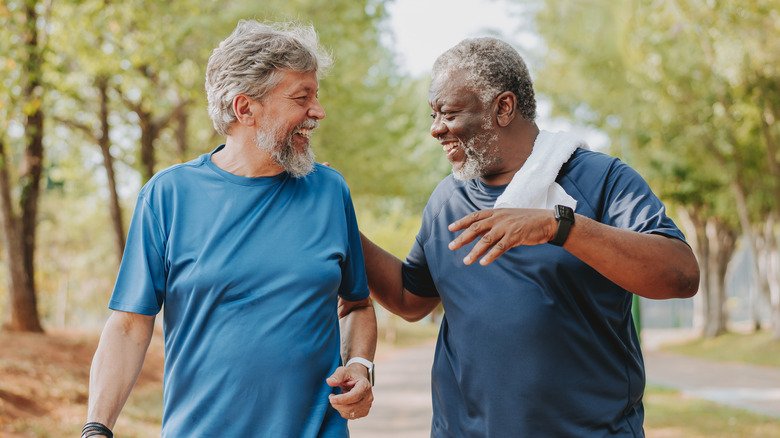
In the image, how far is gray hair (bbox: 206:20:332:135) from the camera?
3047 mm

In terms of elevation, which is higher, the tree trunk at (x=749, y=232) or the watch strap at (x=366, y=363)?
the tree trunk at (x=749, y=232)

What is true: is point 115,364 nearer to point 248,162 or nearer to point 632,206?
point 248,162

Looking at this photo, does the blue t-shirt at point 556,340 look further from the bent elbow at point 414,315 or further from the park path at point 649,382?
the park path at point 649,382

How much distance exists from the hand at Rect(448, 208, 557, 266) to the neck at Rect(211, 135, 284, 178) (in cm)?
82

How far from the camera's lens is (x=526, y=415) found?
304 cm

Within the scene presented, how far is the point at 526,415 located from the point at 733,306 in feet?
175

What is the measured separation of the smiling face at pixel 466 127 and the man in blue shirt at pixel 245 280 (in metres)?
0.48

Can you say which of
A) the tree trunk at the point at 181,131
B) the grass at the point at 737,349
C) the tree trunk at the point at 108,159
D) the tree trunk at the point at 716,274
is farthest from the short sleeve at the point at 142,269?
the tree trunk at the point at 716,274

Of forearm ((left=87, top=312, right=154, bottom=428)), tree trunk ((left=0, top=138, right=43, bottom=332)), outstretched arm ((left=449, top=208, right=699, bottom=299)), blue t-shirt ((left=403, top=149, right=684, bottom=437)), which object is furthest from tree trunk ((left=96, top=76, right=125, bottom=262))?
outstretched arm ((left=449, top=208, right=699, bottom=299))

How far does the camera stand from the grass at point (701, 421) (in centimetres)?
1062

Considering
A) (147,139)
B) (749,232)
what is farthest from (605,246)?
(749,232)

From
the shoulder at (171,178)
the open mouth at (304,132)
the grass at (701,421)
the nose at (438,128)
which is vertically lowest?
the grass at (701,421)

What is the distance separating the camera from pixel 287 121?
3.11 metres

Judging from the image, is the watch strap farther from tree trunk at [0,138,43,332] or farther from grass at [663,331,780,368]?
grass at [663,331,780,368]
